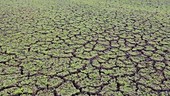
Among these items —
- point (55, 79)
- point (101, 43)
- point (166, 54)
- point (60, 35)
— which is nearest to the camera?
point (55, 79)

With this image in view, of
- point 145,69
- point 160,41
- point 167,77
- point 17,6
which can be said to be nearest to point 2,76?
point 145,69

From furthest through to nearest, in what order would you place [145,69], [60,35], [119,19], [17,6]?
[17,6] < [119,19] < [60,35] < [145,69]

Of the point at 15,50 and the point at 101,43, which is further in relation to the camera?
the point at 101,43

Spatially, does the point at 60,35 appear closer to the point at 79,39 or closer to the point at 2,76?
the point at 79,39

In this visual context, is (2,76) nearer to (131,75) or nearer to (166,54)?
(131,75)

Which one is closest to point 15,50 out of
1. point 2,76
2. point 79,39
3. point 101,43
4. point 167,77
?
point 2,76

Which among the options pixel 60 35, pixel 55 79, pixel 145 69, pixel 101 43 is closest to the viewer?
pixel 55 79
